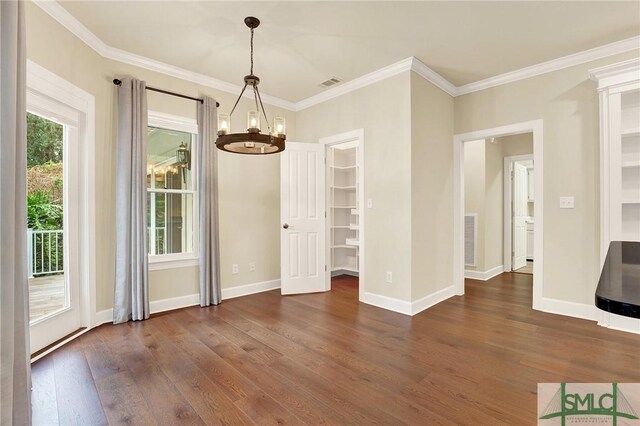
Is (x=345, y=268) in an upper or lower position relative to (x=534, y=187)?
lower

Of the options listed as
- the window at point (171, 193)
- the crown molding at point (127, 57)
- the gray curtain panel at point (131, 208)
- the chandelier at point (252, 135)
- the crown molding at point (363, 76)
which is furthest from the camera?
the window at point (171, 193)

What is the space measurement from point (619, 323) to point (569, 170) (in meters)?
1.62

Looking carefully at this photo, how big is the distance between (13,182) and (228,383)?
1.70 m

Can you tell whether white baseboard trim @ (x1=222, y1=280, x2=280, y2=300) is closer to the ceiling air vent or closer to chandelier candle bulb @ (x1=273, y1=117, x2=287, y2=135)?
chandelier candle bulb @ (x1=273, y1=117, x2=287, y2=135)

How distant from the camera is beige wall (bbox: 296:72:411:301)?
368cm

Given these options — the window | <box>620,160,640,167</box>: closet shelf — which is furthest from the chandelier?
<box>620,160,640,167</box>: closet shelf

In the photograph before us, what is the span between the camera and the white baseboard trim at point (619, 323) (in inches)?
118

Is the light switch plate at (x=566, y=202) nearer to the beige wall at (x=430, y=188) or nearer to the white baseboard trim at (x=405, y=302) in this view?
the beige wall at (x=430, y=188)

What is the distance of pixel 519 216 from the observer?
622 cm

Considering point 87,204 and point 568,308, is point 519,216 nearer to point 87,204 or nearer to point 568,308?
point 568,308

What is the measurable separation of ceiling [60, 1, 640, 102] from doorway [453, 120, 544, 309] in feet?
2.40

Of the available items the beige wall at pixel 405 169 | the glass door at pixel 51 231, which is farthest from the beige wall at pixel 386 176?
the glass door at pixel 51 231

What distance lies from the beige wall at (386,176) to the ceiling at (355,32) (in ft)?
1.31

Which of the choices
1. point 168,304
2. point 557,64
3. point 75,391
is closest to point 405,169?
point 557,64
